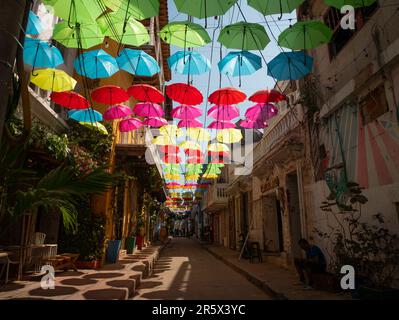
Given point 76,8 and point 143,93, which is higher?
point 76,8

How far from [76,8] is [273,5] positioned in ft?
12.3

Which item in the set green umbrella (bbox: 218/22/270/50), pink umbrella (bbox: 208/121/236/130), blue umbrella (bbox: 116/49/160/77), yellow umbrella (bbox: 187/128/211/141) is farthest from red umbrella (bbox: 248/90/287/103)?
blue umbrella (bbox: 116/49/160/77)

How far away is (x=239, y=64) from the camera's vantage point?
715cm

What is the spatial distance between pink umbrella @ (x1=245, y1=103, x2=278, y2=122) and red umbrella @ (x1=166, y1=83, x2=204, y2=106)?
2.21 m

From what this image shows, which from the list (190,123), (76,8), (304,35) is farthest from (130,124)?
(304,35)

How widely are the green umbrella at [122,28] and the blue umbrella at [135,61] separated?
837mm

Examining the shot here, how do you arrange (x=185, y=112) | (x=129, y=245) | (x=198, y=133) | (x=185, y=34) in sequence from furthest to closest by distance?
(x=129, y=245) → (x=198, y=133) → (x=185, y=112) → (x=185, y=34)

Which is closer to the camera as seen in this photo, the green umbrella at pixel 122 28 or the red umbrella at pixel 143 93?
the green umbrella at pixel 122 28

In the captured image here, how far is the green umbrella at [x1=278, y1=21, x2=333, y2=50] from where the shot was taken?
6137 millimetres

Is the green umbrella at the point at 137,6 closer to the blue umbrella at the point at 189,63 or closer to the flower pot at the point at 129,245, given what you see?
the blue umbrella at the point at 189,63

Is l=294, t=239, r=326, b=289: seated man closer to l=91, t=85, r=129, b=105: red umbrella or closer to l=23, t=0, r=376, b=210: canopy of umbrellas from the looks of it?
l=23, t=0, r=376, b=210: canopy of umbrellas

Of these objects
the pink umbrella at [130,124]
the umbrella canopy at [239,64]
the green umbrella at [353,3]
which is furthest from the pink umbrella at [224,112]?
the green umbrella at [353,3]

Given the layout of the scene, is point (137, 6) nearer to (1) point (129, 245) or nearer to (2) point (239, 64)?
(2) point (239, 64)

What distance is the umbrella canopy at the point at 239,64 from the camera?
6.99 m
